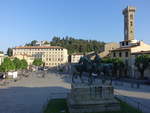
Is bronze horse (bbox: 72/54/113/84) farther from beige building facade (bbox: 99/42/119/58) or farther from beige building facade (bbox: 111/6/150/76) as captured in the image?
beige building facade (bbox: 99/42/119/58)

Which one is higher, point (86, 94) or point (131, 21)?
point (131, 21)

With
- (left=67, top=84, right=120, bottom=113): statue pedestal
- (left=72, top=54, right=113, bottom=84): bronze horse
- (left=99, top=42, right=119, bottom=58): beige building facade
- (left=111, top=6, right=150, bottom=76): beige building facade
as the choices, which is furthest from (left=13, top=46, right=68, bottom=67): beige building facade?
(left=67, top=84, right=120, bottom=113): statue pedestal

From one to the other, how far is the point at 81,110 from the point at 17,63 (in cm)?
6230

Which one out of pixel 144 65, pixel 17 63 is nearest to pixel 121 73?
pixel 144 65

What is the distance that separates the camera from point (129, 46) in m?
63.2

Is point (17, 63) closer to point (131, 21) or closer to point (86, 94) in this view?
point (131, 21)

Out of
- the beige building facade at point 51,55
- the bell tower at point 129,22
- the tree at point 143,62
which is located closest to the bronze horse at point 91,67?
the tree at point 143,62

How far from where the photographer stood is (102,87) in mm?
18078

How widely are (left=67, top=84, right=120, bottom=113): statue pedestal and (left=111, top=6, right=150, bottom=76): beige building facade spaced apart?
3903 centimetres

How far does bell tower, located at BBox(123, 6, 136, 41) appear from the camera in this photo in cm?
8125

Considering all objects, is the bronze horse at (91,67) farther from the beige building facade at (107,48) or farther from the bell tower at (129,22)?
the bell tower at (129,22)

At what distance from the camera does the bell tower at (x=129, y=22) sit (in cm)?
8125

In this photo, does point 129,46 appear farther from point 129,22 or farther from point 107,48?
point 129,22

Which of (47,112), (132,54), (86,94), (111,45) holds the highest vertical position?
(111,45)
